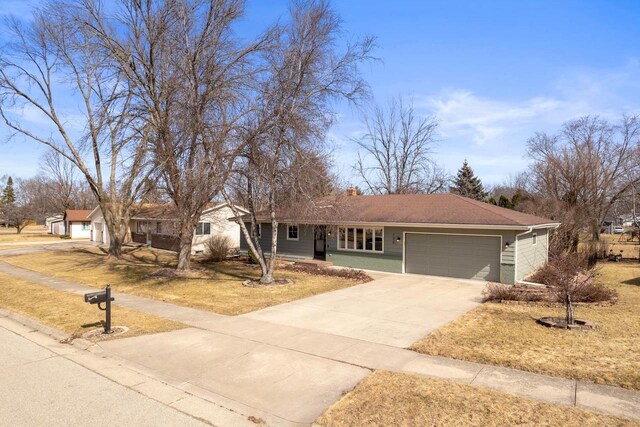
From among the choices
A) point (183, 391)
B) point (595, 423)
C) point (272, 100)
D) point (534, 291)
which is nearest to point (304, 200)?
point (272, 100)

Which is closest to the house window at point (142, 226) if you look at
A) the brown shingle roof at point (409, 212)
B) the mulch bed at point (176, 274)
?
the brown shingle roof at point (409, 212)

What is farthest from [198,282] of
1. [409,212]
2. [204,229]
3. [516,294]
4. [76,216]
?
[76,216]

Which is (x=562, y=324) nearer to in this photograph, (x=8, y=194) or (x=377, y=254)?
(x=377, y=254)

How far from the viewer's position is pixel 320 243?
23359 millimetres

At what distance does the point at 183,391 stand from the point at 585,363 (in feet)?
21.8

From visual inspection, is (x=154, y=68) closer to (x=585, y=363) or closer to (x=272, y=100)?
(x=272, y=100)

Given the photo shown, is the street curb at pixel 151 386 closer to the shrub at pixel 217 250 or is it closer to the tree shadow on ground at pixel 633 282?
the shrub at pixel 217 250

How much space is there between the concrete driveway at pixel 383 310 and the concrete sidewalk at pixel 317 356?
607 millimetres

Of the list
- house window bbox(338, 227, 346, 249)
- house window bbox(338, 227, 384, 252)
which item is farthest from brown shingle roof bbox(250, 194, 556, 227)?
house window bbox(338, 227, 346, 249)

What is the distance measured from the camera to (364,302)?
12805mm

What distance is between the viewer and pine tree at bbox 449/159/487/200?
45394 mm

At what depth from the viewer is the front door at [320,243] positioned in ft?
72.6

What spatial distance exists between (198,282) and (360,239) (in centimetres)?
838

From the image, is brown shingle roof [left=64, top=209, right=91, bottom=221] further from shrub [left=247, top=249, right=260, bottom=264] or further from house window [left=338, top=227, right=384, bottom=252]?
house window [left=338, top=227, right=384, bottom=252]
